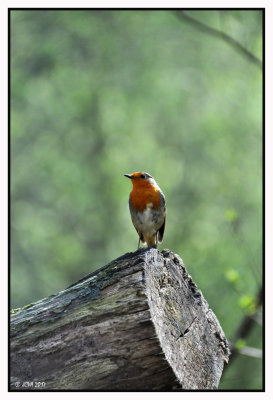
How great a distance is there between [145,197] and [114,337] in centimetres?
256

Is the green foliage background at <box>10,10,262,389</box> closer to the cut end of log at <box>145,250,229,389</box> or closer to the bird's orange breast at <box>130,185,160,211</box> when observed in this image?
the bird's orange breast at <box>130,185,160,211</box>

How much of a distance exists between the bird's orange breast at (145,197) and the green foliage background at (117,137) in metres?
4.92

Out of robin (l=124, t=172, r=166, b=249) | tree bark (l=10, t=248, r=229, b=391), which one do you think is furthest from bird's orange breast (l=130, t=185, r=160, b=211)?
tree bark (l=10, t=248, r=229, b=391)

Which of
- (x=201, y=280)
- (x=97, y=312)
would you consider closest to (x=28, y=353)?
(x=97, y=312)

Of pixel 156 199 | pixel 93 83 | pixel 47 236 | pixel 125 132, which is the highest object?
pixel 93 83

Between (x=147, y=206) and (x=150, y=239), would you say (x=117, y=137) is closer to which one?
(x=150, y=239)

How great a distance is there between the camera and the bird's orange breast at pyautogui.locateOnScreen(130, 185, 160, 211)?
4.91m

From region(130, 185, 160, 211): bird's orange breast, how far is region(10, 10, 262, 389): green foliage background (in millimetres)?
4919

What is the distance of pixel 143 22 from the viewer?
491 inches

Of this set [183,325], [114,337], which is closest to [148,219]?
[183,325]

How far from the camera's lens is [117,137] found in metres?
14.1

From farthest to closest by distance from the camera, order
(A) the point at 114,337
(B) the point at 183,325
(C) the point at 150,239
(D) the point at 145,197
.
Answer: (C) the point at 150,239
(D) the point at 145,197
(B) the point at 183,325
(A) the point at 114,337

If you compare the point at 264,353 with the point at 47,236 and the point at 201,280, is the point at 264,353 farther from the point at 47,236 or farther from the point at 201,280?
the point at 47,236

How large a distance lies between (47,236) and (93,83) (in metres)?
4.39
